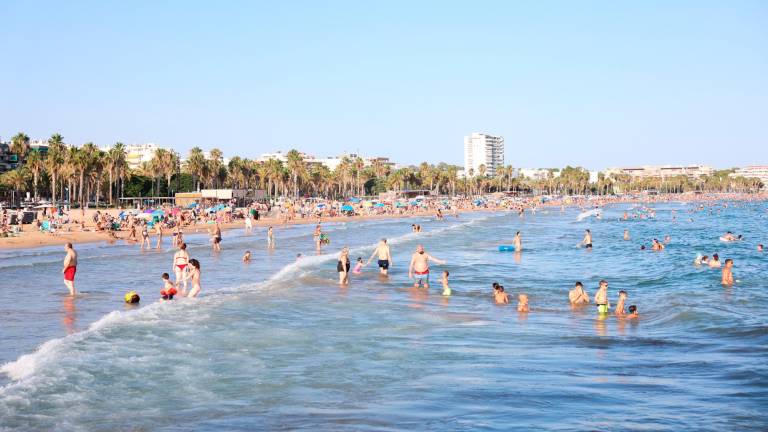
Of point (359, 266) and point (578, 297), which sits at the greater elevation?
point (359, 266)

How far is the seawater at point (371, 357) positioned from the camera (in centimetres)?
868

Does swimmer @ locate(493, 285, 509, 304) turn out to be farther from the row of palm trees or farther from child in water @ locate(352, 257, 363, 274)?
the row of palm trees

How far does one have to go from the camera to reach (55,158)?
73.7 meters

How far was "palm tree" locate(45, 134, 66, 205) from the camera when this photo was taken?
73.6 m

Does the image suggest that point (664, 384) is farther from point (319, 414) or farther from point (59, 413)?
point (59, 413)

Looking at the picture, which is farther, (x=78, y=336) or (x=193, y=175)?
(x=193, y=175)

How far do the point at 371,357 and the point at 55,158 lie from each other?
70304mm

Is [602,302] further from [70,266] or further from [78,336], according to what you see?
[70,266]

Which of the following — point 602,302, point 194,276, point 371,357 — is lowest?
point 371,357

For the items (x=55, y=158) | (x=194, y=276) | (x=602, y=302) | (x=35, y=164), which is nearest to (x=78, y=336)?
(x=194, y=276)

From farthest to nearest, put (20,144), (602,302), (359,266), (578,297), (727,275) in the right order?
1. (20,144)
2. (359,266)
3. (727,275)
4. (578,297)
5. (602,302)

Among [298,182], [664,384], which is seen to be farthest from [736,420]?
[298,182]

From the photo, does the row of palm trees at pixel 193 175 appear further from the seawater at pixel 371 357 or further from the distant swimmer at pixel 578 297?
the distant swimmer at pixel 578 297

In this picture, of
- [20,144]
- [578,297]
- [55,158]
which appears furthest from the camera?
[20,144]
